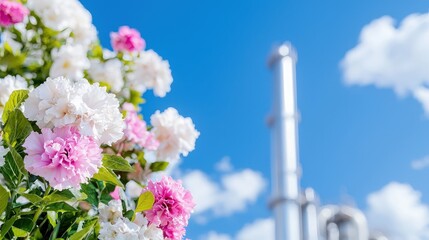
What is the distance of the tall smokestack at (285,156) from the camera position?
27.7 feet

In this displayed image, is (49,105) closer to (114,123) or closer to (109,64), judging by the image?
(114,123)

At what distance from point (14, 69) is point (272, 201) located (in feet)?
23.0

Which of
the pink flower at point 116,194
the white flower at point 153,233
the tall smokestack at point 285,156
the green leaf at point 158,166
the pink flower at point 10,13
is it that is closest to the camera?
the white flower at point 153,233

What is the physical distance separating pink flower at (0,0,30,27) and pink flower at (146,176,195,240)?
0.93 meters

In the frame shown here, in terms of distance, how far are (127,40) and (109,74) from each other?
17cm

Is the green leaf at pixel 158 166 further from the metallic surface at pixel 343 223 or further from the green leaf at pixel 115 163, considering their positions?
the metallic surface at pixel 343 223

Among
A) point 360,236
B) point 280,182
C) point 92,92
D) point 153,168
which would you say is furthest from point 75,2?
point 360,236

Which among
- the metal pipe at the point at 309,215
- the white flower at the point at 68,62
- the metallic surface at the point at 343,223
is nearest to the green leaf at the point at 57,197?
the white flower at the point at 68,62

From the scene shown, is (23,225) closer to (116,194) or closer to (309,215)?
(116,194)

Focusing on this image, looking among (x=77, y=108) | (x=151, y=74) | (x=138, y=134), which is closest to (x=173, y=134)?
(x=138, y=134)

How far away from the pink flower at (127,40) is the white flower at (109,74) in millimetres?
74

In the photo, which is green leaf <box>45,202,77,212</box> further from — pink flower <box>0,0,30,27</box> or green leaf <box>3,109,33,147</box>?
pink flower <box>0,0,30,27</box>

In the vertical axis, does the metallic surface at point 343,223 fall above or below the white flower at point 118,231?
above

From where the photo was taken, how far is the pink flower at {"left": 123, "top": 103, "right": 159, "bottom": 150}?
1.66 meters
